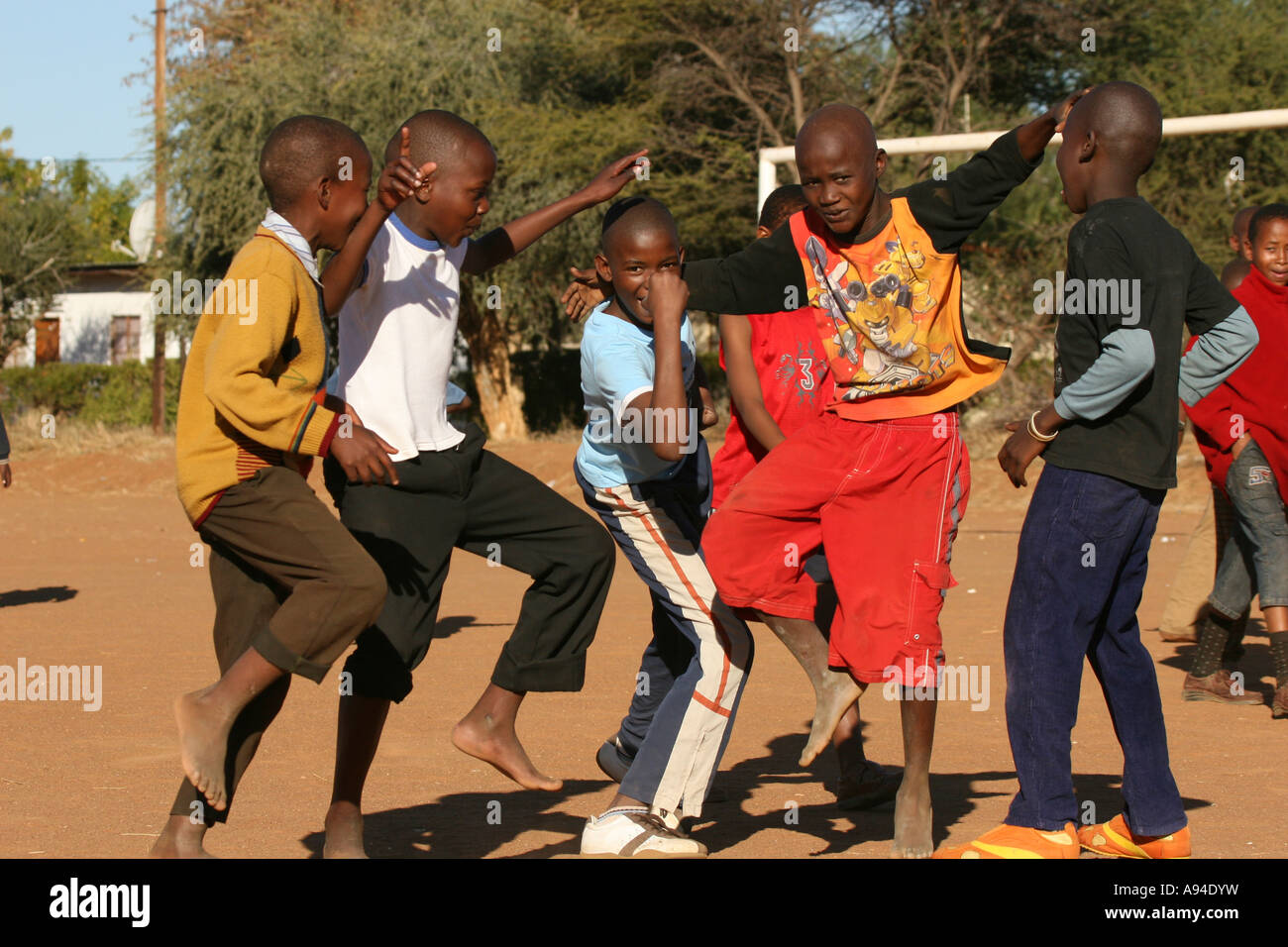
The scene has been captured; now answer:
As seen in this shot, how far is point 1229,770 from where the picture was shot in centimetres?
554

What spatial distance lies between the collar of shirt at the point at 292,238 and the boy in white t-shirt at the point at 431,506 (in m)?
0.08

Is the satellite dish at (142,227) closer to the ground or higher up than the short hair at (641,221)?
higher up

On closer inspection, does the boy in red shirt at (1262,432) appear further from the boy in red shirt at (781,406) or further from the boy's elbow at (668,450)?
the boy's elbow at (668,450)

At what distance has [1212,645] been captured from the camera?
7035 millimetres

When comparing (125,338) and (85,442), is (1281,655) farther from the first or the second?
(125,338)

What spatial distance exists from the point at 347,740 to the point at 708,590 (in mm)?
1127

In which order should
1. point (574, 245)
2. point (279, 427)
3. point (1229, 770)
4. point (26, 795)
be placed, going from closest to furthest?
point (279, 427)
point (26, 795)
point (1229, 770)
point (574, 245)

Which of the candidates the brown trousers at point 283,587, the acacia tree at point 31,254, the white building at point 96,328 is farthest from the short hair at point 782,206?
the white building at point 96,328

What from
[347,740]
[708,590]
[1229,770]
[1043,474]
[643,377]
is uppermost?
[643,377]

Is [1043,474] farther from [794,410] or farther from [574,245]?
[574,245]

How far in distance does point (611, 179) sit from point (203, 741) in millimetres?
2278

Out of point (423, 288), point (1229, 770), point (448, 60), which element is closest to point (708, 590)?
point (423, 288)

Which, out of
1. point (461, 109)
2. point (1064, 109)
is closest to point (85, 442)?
point (461, 109)

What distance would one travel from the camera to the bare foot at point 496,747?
459 cm
